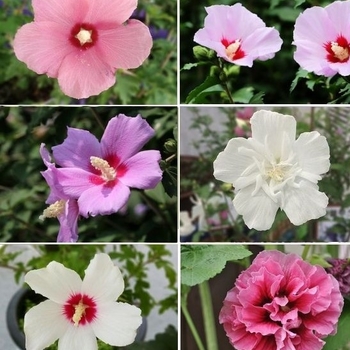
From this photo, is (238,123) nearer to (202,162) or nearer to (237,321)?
(202,162)

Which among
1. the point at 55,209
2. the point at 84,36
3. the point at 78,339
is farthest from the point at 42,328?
the point at 84,36

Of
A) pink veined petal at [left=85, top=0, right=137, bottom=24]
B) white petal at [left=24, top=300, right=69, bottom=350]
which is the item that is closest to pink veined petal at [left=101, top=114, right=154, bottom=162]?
pink veined petal at [left=85, top=0, right=137, bottom=24]

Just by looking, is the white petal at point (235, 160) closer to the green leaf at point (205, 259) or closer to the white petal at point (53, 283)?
the green leaf at point (205, 259)

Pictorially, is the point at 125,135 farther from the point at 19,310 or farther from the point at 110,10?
the point at 19,310

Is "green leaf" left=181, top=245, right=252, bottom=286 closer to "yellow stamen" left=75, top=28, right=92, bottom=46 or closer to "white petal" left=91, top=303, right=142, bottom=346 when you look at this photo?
"white petal" left=91, top=303, right=142, bottom=346

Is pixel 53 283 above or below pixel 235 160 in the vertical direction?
below

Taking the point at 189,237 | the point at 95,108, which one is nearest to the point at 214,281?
the point at 189,237

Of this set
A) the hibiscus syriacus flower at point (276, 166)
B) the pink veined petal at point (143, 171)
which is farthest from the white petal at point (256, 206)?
the pink veined petal at point (143, 171)
